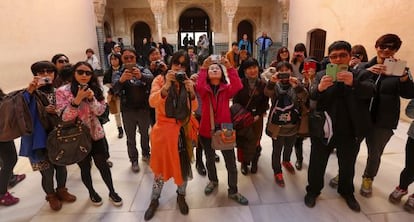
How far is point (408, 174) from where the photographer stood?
2.44 m

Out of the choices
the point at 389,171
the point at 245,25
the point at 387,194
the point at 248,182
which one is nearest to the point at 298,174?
the point at 248,182

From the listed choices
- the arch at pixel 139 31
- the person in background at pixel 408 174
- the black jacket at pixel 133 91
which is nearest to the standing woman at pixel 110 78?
the black jacket at pixel 133 91

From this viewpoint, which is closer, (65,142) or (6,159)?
(65,142)

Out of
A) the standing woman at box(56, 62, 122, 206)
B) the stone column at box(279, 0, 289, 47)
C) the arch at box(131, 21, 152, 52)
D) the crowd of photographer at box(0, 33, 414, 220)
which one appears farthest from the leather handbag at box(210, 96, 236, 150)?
the arch at box(131, 21, 152, 52)

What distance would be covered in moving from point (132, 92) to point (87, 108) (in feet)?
2.37

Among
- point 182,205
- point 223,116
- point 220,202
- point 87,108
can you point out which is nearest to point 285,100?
point 223,116

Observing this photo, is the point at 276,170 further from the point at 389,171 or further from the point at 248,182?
the point at 389,171

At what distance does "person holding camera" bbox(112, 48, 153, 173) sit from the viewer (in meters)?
2.85

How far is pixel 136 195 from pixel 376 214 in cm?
229

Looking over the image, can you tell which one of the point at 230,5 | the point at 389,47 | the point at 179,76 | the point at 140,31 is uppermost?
the point at 230,5

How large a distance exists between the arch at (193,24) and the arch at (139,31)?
1.71 metres

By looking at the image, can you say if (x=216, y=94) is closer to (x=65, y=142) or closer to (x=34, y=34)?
(x=65, y=142)

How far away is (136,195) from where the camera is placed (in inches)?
109

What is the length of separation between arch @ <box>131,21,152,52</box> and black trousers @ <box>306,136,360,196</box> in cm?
1298
